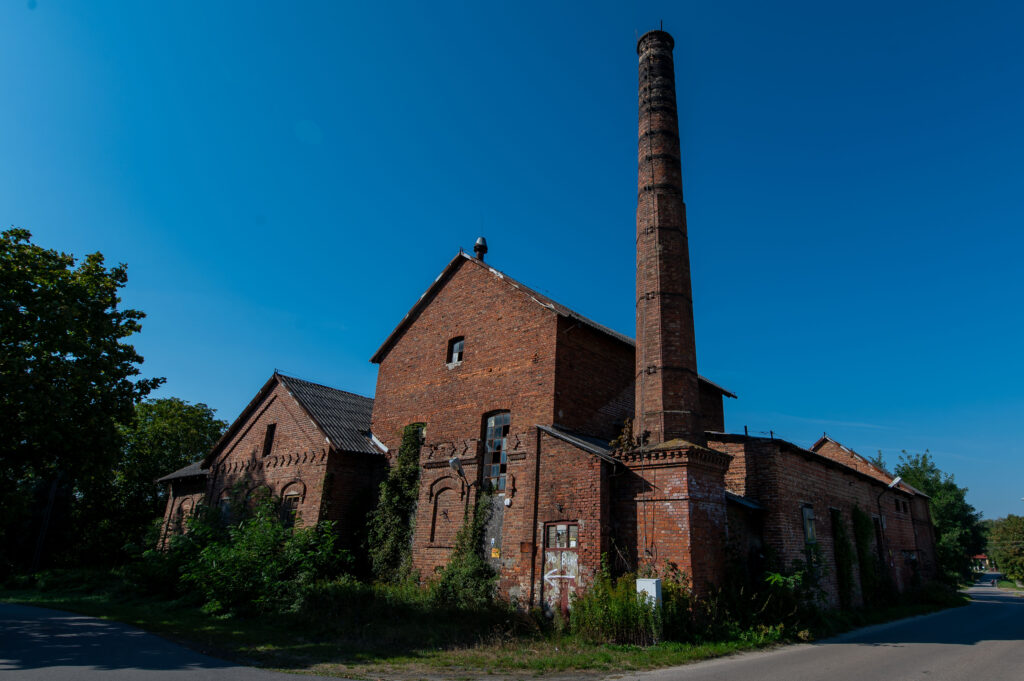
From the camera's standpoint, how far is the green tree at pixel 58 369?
1331 centimetres

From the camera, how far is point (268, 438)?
819 inches

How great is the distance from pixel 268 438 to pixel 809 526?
57.7ft

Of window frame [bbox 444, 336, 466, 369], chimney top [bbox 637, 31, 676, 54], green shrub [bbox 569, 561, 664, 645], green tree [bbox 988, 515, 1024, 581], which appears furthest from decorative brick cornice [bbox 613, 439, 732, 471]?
green tree [bbox 988, 515, 1024, 581]

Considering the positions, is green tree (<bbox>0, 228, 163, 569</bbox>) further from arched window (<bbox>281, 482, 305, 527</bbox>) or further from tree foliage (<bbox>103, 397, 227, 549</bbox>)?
tree foliage (<bbox>103, 397, 227, 549</bbox>)

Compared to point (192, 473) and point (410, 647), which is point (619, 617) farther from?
point (192, 473)

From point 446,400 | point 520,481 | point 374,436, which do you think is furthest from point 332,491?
point 520,481

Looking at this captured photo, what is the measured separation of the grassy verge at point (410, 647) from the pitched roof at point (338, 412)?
592 cm

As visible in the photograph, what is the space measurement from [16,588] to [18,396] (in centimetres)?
1652

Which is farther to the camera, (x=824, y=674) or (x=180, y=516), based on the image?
(x=180, y=516)

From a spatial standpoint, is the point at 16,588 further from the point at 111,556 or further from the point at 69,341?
the point at 69,341

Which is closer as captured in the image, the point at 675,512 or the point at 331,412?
the point at 675,512

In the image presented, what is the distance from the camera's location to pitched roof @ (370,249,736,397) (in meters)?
16.4

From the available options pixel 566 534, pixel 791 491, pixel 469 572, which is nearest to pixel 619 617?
pixel 566 534

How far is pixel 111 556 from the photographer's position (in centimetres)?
3083
